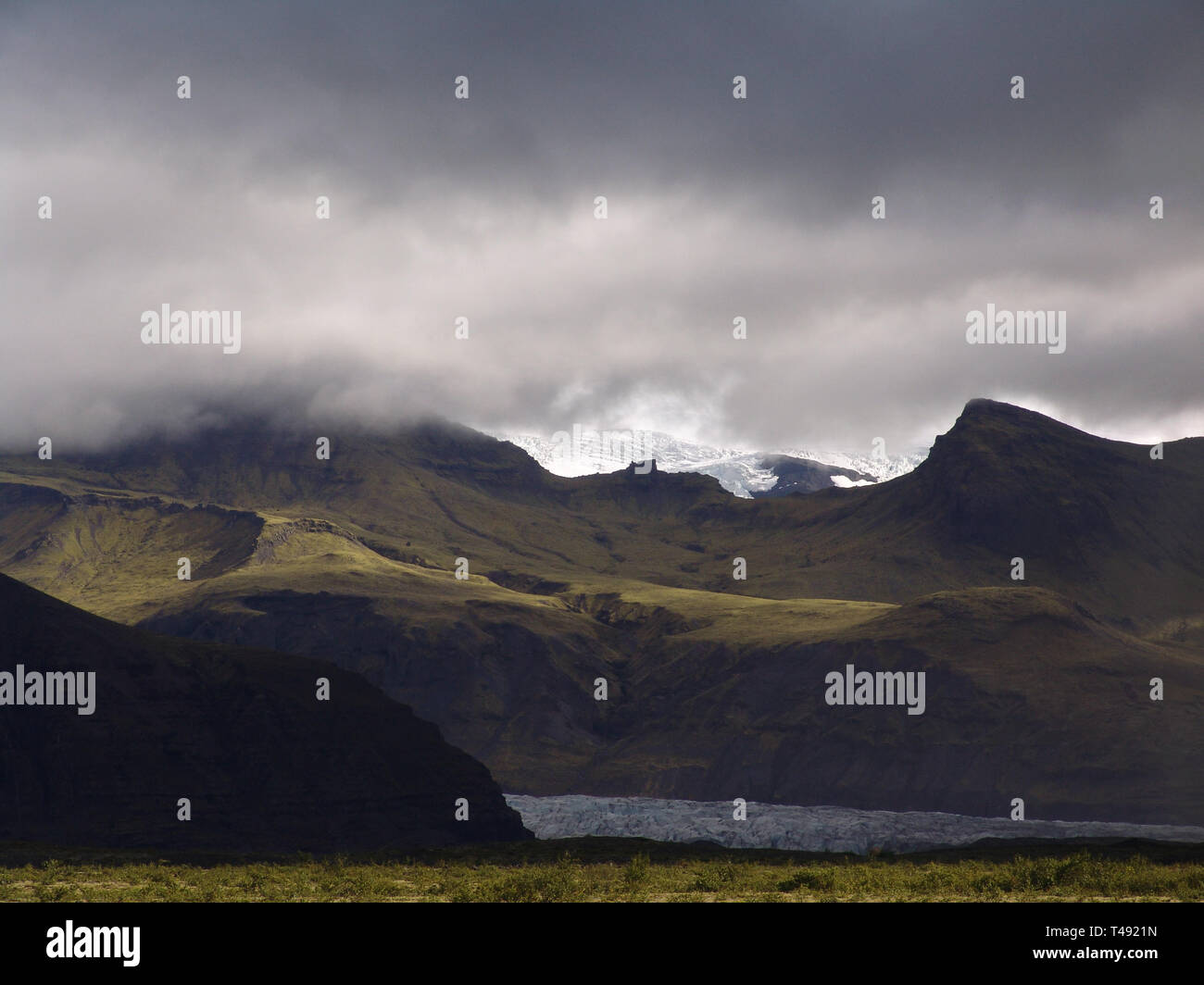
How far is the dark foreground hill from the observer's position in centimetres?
16500

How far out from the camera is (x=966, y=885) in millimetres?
54750

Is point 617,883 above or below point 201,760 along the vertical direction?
above

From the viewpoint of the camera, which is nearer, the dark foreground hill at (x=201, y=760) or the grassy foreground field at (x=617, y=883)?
the grassy foreground field at (x=617, y=883)

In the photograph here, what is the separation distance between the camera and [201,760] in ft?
587

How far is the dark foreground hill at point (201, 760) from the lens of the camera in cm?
16500

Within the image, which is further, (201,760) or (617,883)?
(201,760)

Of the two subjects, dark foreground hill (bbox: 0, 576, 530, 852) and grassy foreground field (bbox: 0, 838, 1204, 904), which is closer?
grassy foreground field (bbox: 0, 838, 1204, 904)
